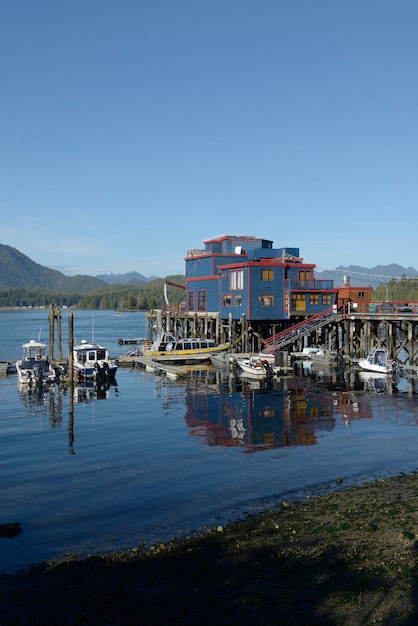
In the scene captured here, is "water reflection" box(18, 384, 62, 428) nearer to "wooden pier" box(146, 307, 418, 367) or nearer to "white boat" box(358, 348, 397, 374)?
"wooden pier" box(146, 307, 418, 367)

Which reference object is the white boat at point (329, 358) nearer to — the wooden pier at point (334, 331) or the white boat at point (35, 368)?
the wooden pier at point (334, 331)

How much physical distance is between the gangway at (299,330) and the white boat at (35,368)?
22.9m

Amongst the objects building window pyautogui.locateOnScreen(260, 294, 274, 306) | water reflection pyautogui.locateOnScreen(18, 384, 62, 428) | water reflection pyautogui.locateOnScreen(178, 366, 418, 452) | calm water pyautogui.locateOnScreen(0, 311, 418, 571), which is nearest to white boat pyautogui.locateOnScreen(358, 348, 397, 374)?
water reflection pyautogui.locateOnScreen(178, 366, 418, 452)

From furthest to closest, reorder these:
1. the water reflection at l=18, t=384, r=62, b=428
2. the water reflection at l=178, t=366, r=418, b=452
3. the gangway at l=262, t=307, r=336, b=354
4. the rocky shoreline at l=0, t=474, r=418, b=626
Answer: the gangway at l=262, t=307, r=336, b=354 < the water reflection at l=18, t=384, r=62, b=428 < the water reflection at l=178, t=366, r=418, b=452 < the rocky shoreline at l=0, t=474, r=418, b=626

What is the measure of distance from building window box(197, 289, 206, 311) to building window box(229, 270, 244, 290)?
24.4 feet

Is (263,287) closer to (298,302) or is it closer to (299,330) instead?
(298,302)

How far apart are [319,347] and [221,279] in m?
14.5

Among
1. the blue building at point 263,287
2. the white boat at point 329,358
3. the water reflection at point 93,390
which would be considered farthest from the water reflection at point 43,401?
the white boat at point 329,358

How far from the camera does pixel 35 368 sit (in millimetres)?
53812

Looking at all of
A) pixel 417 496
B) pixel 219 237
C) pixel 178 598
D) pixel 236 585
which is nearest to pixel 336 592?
pixel 236 585

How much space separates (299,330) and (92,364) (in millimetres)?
23696

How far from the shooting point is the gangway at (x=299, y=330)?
216 feet

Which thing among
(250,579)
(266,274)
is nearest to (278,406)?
(250,579)

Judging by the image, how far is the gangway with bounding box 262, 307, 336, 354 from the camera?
6582cm
